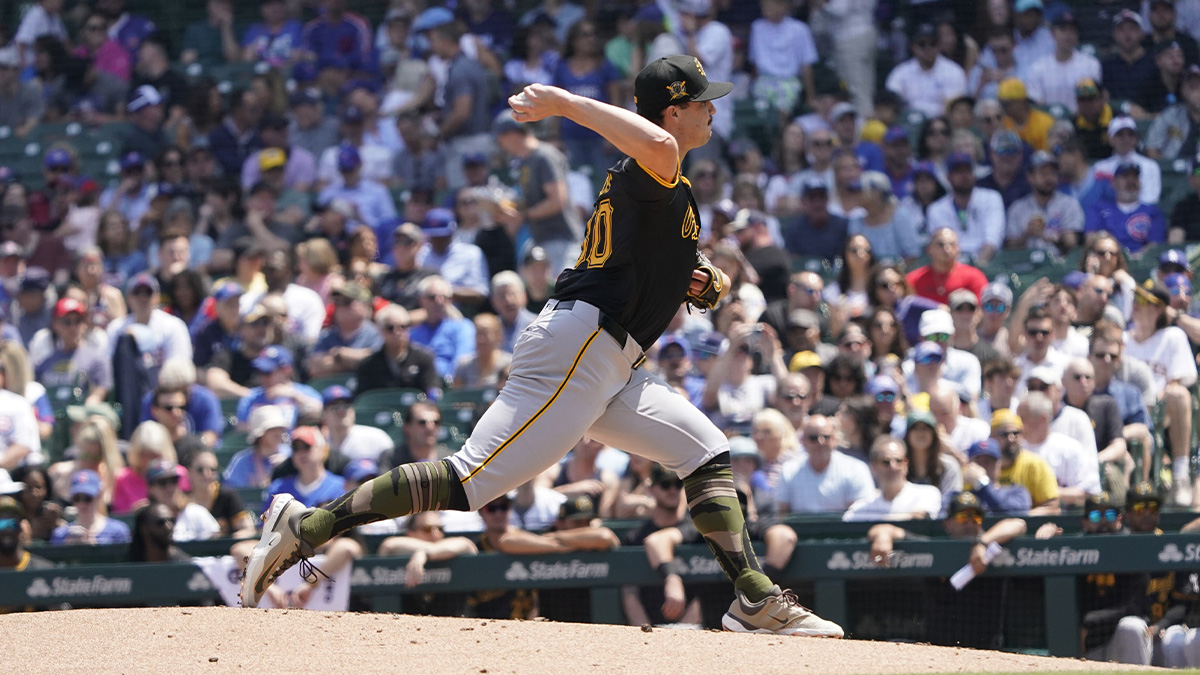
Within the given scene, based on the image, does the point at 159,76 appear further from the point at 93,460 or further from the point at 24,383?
the point at 93,460

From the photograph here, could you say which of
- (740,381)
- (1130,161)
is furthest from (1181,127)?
(740,381)

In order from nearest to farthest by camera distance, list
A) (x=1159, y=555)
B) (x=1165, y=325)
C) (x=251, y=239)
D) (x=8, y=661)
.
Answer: (x=8, y=661)
(x=1159, y=555)
(x=1165, y=325)
(x=251, y=239)

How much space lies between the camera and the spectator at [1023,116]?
11.2 metres

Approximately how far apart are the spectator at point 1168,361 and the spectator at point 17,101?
34.0ft

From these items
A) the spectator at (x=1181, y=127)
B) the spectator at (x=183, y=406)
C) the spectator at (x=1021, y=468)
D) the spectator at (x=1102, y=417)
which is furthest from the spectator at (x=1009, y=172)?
the spectator at (x=183, y=406)

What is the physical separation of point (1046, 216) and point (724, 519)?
21.7ft

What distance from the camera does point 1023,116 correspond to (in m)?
11.3

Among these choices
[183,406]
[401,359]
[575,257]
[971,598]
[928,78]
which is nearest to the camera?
[971,598]

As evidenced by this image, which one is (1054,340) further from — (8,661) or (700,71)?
(8,661)

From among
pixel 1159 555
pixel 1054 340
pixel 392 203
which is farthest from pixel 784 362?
pixel 392 203

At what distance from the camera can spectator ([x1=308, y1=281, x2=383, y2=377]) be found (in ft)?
32.4

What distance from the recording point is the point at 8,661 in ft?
14.6

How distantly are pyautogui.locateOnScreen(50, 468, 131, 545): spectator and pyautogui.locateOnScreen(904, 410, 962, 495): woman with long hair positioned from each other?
4.24 m

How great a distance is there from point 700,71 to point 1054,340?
5105 millimetres
